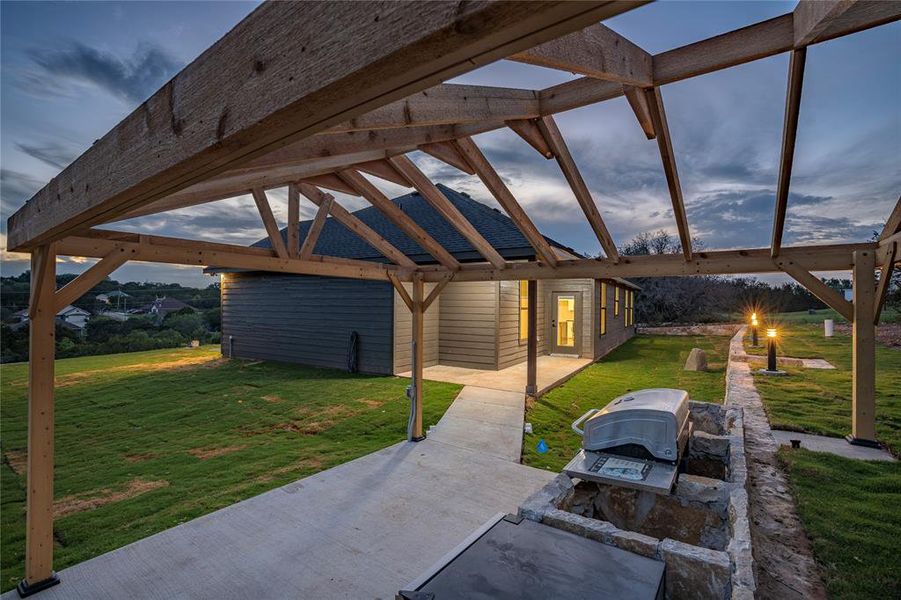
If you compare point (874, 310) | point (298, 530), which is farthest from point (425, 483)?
point (874, 310)

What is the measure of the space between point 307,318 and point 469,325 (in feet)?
15.6

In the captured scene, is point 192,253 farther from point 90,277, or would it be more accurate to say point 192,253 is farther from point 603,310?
point 603,310

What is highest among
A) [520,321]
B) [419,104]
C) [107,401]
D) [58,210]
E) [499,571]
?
[419,104]

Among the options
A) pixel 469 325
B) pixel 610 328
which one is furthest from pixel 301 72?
pixel 610 328

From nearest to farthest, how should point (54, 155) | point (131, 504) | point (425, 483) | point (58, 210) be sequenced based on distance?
point (58, 210) → point (131, 504) → point (425, 483) → point (54, 155)

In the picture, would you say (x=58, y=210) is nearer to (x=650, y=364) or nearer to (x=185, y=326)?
(x=650, y=364)

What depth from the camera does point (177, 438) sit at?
624 centimetres

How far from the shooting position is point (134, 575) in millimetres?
3047

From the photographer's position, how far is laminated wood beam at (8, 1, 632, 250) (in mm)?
747

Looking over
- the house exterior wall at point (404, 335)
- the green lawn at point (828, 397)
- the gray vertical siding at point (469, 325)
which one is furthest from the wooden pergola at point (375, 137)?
the gray vertical siding at point (469, 325)

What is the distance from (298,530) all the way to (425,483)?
143cm

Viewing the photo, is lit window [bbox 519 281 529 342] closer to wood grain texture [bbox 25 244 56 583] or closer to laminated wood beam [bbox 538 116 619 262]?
laminated wood beam [bbox 538 116 619 262]

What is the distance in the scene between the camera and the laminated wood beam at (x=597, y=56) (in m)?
1.93

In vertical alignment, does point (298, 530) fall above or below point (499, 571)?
below
